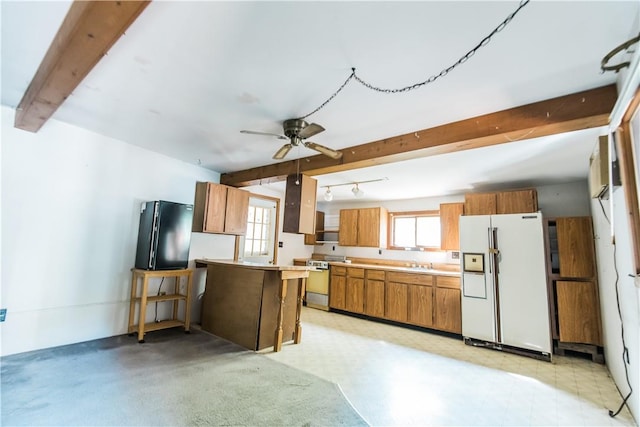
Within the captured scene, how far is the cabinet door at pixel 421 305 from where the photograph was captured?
163 inches

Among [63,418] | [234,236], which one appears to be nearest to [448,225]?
[234,236]

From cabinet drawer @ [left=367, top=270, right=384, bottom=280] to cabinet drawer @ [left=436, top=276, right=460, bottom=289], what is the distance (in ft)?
3.01

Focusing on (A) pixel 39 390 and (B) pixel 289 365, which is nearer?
(A) pixel 39 390

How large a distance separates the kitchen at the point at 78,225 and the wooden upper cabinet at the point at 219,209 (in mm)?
429

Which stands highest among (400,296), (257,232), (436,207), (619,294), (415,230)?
(436,207)

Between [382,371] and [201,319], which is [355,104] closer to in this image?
[382,371]

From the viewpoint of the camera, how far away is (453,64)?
1653 millimetres

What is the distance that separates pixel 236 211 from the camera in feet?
13.9

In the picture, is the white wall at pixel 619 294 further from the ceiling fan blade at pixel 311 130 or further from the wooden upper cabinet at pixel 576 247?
the ceiling fan blade at pixel 311 130

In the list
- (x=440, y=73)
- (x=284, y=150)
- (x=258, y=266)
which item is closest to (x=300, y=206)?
(x=284, y=150)

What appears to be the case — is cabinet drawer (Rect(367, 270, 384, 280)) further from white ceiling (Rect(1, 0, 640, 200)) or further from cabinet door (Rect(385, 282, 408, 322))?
white ceiling (Rect(1, 0, 640, 200))

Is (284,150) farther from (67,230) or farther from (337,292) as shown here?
(337,292)

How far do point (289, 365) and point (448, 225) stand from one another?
3.37m

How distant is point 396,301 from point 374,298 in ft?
1.28
